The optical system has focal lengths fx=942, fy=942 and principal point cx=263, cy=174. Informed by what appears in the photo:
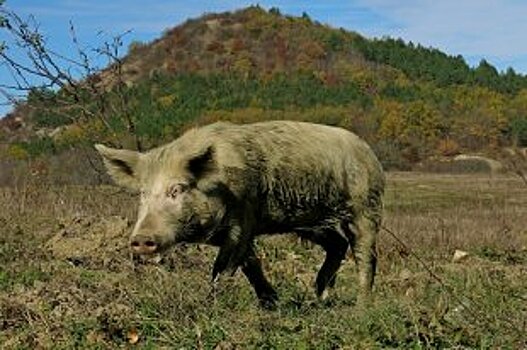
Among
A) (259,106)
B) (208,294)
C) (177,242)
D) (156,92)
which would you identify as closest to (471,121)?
(208,294)

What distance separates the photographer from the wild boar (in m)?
6.86

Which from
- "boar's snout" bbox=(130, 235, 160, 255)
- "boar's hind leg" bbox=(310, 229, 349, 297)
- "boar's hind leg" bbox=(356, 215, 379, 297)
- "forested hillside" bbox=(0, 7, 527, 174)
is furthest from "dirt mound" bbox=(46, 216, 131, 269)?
"forested hillside" bbox=(0, 7, 527, 174)

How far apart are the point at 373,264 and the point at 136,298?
300 centimetres

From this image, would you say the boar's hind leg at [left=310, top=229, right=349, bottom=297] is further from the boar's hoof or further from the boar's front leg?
the boar's front leg

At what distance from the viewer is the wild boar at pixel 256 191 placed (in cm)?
686

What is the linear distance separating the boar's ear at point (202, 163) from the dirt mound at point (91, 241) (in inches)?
144

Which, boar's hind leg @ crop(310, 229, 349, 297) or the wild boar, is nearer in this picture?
the wild boar

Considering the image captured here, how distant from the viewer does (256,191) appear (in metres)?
7.27

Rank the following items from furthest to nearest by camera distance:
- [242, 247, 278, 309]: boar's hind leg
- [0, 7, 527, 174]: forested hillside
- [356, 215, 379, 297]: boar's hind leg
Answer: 1. [0, 7, 527, 174]: forested hillside
2. [356, 215, 379, 297]: boar's hind leg
3. [242, 247, 278, 309]: boar's hind leg

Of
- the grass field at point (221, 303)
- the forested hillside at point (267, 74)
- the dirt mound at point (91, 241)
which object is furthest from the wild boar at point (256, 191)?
the forested hillside at point (267, 74)

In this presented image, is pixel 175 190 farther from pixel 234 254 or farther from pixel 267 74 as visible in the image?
pixel 267 74

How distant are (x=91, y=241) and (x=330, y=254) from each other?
13.2ft

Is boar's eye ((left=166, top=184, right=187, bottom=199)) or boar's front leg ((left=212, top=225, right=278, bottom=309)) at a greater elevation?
boar's eye ((left=166, top=184, right=187, bottom=199))

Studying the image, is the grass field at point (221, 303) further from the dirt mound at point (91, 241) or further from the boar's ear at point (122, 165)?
the boar's ear at point (122, 165)
